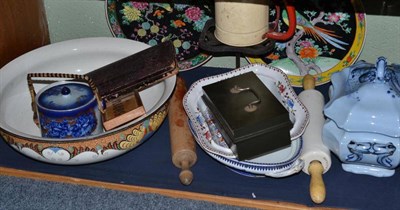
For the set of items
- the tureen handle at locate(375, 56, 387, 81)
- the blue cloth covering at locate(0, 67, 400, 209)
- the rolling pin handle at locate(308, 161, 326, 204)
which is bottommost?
the blue cloth covering at locate(0, 67, 400, 209)

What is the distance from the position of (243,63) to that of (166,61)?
0.22 metres

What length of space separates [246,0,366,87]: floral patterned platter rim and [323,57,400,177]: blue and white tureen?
0.50ft

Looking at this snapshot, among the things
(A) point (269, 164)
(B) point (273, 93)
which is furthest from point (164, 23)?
(A) point (269, 164)

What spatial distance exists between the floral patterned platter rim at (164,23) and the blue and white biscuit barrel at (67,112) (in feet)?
0.67

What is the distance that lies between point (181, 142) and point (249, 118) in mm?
111

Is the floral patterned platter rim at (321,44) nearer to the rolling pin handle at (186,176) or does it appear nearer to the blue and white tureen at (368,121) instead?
the blue and white tureen at (368,121)

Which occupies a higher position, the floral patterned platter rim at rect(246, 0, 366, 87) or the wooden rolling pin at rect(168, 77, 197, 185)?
the floral patterned platter rim at rect(246, 0, 366, 87)

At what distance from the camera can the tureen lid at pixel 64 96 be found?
829 mm

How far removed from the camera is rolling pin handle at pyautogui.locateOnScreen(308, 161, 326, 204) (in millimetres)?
777

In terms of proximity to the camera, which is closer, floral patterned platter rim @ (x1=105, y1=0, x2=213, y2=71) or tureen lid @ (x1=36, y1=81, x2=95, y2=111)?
tureen lid @ (x1=36, y1=81, x2=95, y2=111)

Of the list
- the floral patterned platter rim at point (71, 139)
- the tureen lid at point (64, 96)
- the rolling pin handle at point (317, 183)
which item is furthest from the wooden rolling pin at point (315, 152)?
the tureen lid at point (64, 96)

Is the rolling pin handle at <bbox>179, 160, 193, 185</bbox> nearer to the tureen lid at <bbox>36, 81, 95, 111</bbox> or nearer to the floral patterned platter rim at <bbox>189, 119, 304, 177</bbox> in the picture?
the floral patterned platter rim at <bbox>189, 119, 304, 177</bbox>

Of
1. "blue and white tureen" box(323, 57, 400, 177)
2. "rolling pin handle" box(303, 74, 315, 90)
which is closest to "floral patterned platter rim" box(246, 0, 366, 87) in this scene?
"rolling pin handle" box(303, 74, 315, 90)

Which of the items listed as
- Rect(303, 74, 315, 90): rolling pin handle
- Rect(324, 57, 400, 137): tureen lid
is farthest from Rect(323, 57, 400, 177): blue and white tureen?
Rect(303, 74, 315, 90): rolling pin handle
